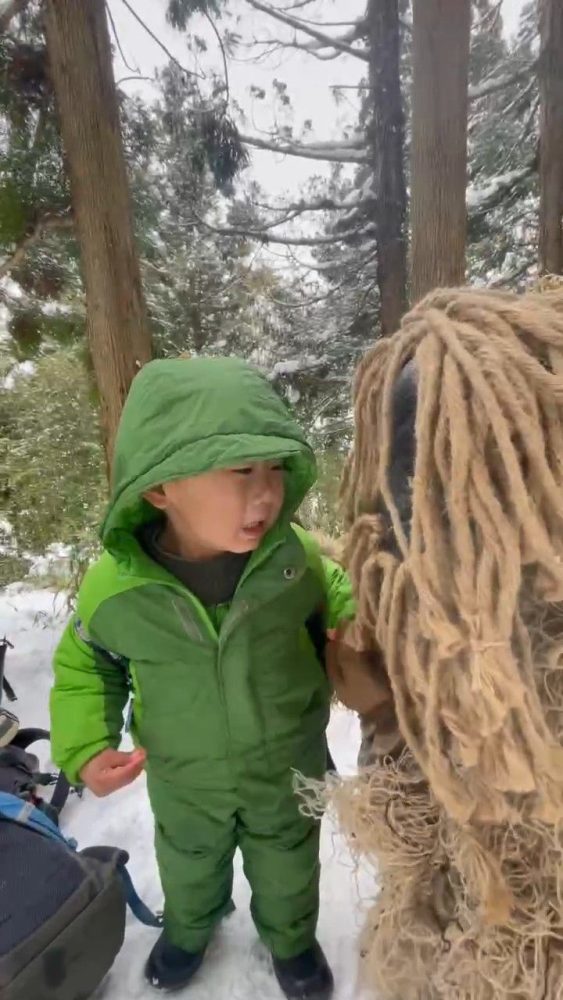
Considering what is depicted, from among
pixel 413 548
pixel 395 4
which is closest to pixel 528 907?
pixel 413 548

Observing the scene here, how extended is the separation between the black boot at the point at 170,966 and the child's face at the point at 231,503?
0.66 meters

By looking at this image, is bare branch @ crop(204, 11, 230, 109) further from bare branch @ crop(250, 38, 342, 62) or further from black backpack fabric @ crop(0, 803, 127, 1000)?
black backpack fabric @ crop(0, 803, 127, 1000)

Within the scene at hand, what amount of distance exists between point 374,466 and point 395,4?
2.29 meters

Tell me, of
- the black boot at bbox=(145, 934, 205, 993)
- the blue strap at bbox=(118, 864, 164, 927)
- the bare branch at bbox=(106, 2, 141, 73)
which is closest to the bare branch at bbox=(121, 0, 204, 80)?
the bare branch at bbox=(106, 2, 141, 73)

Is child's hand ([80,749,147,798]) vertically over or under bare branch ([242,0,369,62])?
under

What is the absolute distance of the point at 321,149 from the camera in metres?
2.46

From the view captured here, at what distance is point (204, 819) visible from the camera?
904 millimetres

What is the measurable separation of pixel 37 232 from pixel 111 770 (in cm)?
161

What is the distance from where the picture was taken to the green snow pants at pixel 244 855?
0.89 meters

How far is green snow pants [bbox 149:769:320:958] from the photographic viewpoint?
89 centimetres

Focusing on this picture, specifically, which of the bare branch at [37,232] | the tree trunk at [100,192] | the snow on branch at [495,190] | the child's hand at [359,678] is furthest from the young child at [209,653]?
the snow on branch at [495,190]

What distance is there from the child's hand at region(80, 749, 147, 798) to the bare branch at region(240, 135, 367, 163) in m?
2.24

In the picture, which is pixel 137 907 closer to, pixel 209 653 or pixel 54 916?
pixel 54 916

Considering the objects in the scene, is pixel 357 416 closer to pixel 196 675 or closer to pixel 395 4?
pixel 196 675
